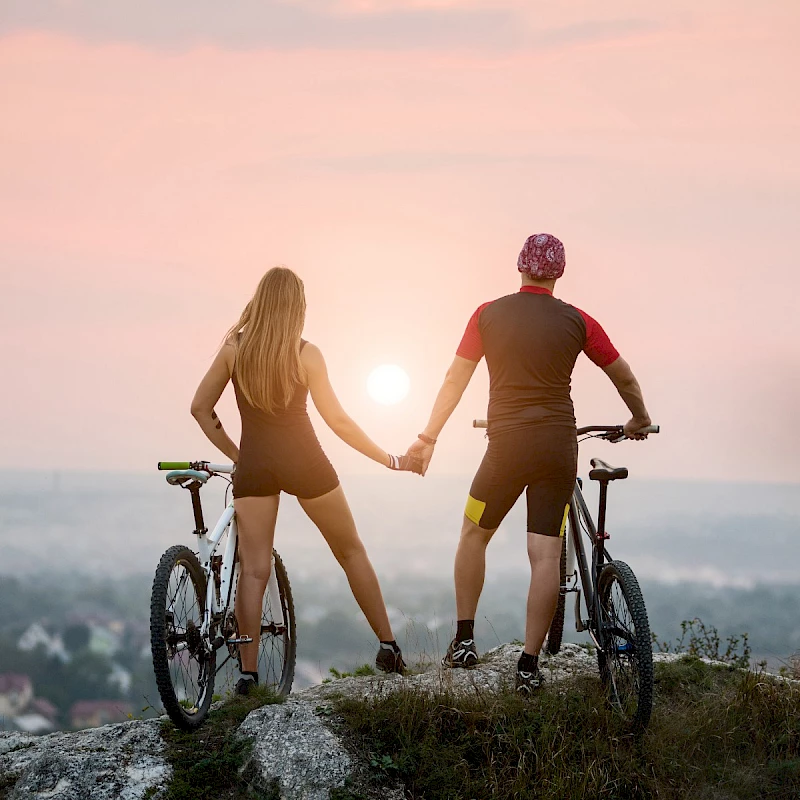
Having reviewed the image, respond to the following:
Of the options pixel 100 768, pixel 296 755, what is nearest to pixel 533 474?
pixel 296 755

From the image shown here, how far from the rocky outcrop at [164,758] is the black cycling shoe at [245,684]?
0.34 metres

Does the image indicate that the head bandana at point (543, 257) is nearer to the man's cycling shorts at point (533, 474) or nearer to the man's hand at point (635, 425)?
the man's cycling shorts at point (533, 474)

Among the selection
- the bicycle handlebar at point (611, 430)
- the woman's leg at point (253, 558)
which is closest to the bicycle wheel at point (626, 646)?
the bicycle handlebar at point (611, 430)

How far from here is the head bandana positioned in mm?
6496

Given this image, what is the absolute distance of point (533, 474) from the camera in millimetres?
6469

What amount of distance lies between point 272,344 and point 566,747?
2998 millimetres

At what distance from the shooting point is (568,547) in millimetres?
7125

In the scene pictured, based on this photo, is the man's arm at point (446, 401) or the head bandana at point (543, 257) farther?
the man's arm at point (446, 401)

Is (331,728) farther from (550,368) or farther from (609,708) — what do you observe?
(550,368)

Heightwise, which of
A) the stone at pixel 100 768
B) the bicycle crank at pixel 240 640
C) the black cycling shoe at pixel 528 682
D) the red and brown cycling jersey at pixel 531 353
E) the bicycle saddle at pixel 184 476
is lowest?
the stone at pixel 100 768

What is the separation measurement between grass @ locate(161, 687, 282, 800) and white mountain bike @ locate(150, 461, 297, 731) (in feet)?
0.35

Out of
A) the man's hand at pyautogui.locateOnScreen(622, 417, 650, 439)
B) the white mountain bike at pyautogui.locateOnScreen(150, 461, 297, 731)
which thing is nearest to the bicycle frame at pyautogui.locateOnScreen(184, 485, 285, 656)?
the white mountain bike at pyautogui.locateOnScreen(150, 461, 297, 731)

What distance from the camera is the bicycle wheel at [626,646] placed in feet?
19.5

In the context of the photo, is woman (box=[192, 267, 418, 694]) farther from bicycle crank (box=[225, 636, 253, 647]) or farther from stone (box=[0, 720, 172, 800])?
stone (box=[0, 720, 172, 800])
